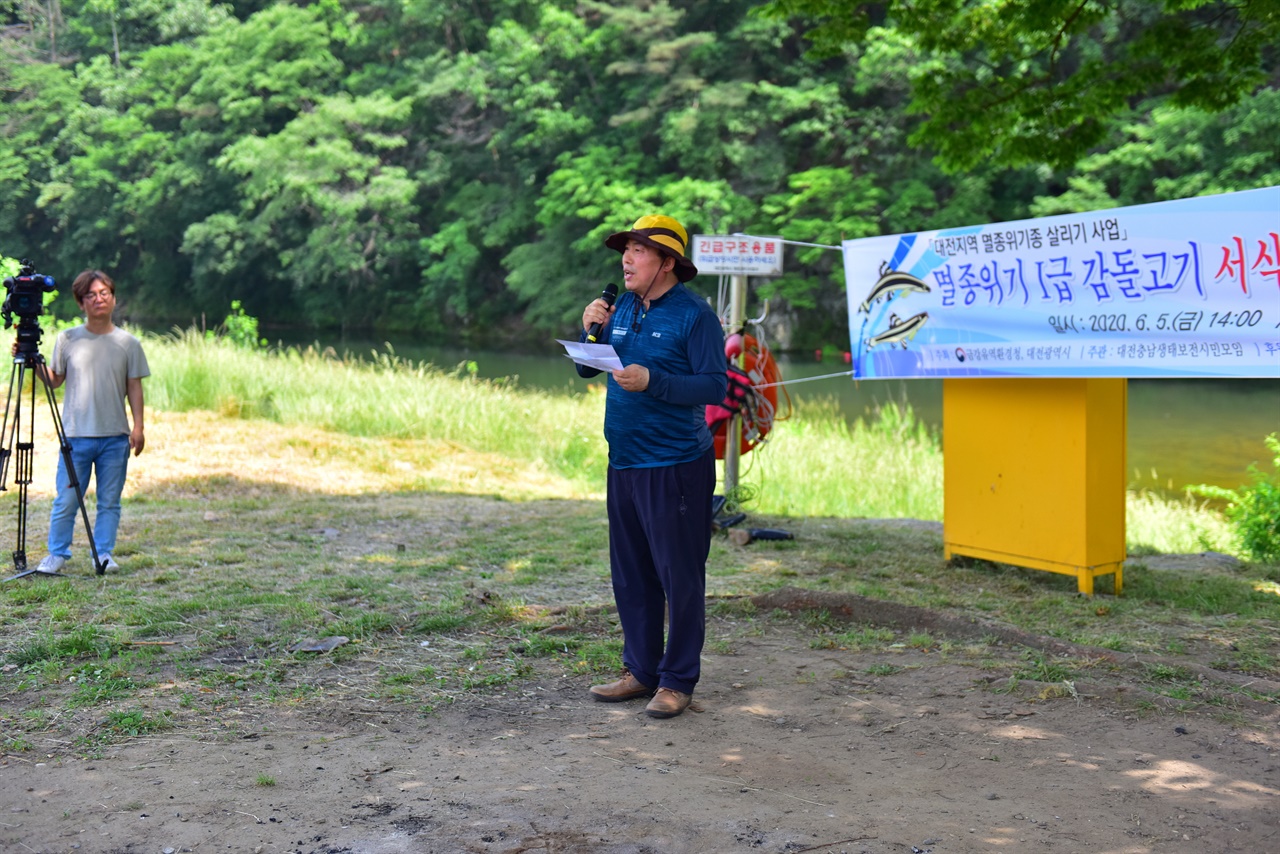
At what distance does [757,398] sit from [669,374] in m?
3.82

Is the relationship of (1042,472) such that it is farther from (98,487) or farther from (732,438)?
(98,487)

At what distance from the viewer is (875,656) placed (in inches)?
Result: 216

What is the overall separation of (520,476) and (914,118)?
2329 centimetres

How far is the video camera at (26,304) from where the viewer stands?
6.40m

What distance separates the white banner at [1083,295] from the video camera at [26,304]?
179 inches

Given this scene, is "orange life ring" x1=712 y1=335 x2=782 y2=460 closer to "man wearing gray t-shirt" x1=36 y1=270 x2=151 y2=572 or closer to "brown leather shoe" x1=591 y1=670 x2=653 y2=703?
"brown leather shoe" x1=591 y1=670 x2=653 y2=703

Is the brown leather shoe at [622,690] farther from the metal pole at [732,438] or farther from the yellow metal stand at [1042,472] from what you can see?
the metal pole at [732,438]

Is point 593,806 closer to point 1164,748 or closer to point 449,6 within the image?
point 1164,748

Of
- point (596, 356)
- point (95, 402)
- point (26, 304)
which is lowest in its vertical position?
point (95, 402)

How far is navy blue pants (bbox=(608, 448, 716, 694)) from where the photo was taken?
14.7 feet

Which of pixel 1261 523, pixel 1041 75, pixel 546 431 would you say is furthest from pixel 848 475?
pixel 1261 523

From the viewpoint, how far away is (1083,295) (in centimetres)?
609

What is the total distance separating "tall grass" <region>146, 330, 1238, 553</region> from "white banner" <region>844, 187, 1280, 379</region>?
131 inches

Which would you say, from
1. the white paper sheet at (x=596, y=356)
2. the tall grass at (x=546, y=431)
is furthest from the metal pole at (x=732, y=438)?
the white paper sheet at (x=596, y=356)
